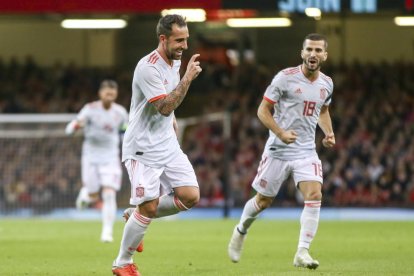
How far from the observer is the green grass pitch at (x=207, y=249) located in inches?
430

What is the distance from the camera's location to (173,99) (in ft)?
29.3

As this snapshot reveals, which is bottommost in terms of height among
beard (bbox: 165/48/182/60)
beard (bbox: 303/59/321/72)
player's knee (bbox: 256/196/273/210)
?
player's knee (bbox: 256/196/273/210)

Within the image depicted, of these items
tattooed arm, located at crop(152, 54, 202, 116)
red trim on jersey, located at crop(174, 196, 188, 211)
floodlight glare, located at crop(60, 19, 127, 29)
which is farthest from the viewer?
floodlight glare, located at crop(60, 19, 127, 29)

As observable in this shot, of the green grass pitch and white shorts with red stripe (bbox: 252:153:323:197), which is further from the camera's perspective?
white shorts with red stripe (bbox: 252:153:323:197)

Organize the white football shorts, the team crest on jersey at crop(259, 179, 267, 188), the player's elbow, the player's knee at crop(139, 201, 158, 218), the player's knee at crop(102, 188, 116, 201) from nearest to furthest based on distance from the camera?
the player's elbow, the player's knee at crop(139, 201, 158, 218), the team crest on jersey at crop(259, 179, 267, 188), the player's knee at crop(102, 188, 116, 201), the white football shorts

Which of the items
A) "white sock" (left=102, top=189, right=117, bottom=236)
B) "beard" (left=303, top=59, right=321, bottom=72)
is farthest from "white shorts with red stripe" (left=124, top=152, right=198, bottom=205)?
"white sock" (left=102, top=189, right=117, bottom=236)

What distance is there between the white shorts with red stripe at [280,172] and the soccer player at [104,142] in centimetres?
489

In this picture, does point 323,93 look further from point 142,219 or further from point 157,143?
point 142,219

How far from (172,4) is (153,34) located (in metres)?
11.5

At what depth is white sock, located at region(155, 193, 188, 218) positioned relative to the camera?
953cm

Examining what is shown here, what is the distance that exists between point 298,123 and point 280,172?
0.57 meters

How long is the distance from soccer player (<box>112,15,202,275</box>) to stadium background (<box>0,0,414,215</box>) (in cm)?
1146

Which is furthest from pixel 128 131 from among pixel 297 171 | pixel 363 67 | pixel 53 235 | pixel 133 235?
pixel 363 67

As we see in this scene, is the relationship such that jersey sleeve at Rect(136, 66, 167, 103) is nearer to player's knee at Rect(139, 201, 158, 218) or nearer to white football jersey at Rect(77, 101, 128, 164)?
player's knee at Rect(139, 201, 158, 218)
